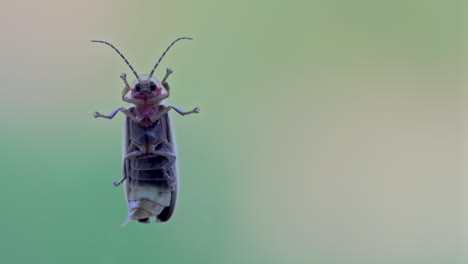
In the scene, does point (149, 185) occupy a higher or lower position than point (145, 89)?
lower

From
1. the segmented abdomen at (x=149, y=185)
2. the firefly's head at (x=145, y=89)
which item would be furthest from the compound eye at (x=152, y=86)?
the segmented abdomen at (x=149, y=185)

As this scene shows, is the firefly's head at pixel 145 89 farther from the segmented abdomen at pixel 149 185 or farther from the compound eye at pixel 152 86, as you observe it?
the segmented abdomen at pixel 149 185

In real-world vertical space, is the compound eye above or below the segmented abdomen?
above

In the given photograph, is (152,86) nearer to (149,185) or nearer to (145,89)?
(145,89)

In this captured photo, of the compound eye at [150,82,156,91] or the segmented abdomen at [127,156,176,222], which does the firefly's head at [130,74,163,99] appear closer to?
the compound eye at [150,82,156,91]

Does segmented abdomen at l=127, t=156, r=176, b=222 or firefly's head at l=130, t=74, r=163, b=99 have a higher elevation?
firefly's head at l=130, t=74, r=163, b=99

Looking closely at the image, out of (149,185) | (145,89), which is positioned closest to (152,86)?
(145,89)

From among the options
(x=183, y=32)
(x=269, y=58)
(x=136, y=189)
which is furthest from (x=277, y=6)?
(x=136, y=189)

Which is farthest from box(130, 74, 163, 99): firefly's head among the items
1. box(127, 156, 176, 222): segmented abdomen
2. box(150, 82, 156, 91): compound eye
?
box(127, 156, 176, 222): segmented abdomen

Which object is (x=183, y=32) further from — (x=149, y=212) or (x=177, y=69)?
(x=149, y=212)

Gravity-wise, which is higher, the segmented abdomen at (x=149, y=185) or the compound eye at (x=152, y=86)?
the compound eye at (x=152, y=86)

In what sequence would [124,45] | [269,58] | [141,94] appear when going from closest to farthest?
[141,94], [124,45], [269,58]
